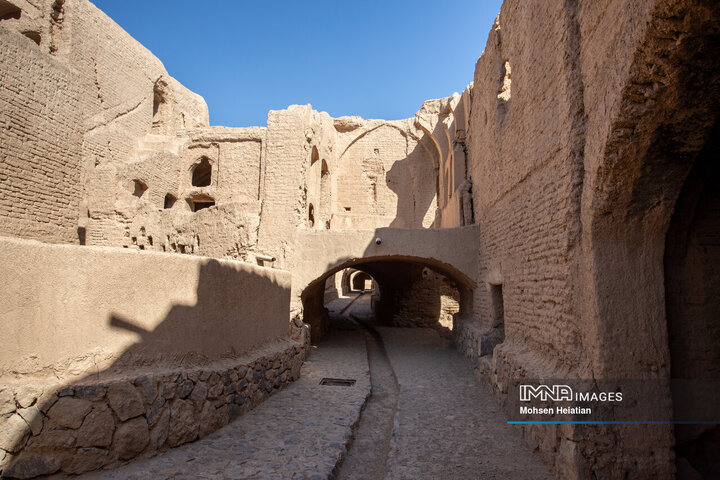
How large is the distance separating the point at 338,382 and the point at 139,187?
12077 millimetres

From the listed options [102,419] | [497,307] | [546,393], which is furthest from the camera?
[497,307]

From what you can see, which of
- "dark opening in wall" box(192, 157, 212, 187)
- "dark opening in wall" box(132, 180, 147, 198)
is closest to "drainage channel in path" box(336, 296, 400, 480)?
"dark opening in wall" box(132, 180, 147, 198)

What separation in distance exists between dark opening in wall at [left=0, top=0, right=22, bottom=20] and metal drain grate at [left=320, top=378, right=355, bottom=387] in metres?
14.5

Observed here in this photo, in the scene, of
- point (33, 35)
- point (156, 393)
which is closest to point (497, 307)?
point (156, 393)

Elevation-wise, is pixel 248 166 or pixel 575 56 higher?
pixel 248 166

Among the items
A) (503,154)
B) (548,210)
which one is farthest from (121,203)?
(548,210)

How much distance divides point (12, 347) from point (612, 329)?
5127mm

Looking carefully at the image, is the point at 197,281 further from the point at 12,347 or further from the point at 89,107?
the point at 89,107

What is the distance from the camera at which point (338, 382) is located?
7.30 metres

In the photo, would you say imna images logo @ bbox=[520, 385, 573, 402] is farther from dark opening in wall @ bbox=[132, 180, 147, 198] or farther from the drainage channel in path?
dark opening in wall @ bbox=[132, 180, 147, 198]

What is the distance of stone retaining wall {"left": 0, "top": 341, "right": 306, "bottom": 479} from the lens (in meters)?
3.22

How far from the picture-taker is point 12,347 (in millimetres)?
3307

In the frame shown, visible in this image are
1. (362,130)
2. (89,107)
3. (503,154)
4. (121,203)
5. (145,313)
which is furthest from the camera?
(362,130)

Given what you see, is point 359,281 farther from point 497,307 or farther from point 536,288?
point 536,288
